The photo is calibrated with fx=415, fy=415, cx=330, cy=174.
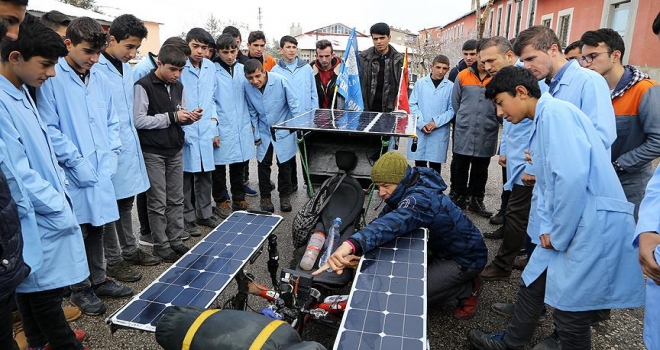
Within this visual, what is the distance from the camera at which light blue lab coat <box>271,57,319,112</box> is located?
222 inches

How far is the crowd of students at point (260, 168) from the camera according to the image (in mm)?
2131

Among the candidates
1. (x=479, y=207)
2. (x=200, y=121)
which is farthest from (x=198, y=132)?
(x=479, y=207)

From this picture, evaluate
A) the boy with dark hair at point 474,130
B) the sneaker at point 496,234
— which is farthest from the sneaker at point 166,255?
the boy with dark hair at point 474,130

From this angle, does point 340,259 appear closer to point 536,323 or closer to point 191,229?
point 536,323

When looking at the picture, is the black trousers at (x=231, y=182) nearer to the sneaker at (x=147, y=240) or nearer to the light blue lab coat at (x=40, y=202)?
the sneaker at (x=147, y=240)

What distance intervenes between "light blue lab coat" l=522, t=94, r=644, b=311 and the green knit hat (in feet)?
3.03

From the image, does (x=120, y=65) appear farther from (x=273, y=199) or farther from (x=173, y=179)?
(x=273, y=199)

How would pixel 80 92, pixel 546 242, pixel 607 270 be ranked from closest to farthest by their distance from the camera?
pixel 607 270
pixel 546 242
pixel 80 92

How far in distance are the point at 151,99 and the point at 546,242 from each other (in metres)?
3.35

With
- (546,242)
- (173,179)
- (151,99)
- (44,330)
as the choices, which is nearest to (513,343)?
(546,242)

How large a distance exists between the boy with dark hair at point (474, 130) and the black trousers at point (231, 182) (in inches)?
107

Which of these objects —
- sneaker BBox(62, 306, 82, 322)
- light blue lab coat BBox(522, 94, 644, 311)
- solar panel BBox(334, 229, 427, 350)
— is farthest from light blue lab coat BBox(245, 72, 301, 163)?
light blue lab coat BBox(522, 94, 644, 311)

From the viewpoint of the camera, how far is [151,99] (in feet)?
12.3

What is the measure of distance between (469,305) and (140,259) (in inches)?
114
